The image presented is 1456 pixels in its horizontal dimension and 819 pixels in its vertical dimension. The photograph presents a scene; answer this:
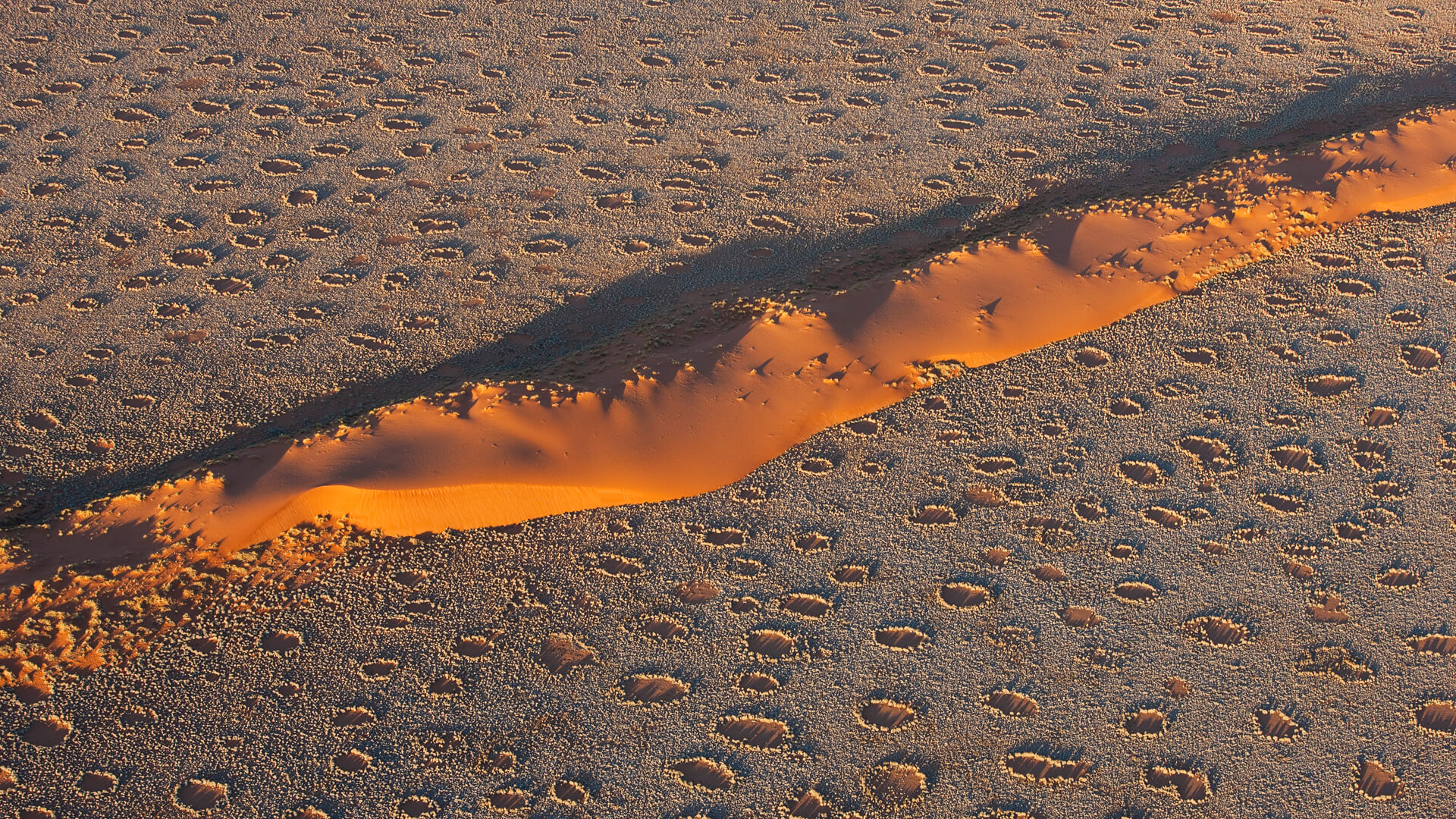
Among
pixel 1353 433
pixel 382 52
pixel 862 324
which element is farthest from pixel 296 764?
pixel 382 52

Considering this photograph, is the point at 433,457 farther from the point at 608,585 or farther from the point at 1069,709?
the point at 1069,709

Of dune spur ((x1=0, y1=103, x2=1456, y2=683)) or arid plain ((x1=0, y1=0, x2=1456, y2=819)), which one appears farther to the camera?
dune spur ((x1=0, y1=103, x2=1456, y2=683))

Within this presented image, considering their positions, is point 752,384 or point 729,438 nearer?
point 729,438

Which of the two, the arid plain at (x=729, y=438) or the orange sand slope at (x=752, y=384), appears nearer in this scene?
the arid plain at (x=729, y=438)

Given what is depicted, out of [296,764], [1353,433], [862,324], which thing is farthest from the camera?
[862,324]
